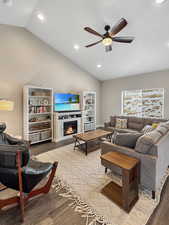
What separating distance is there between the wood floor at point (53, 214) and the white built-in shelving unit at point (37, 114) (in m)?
2.66

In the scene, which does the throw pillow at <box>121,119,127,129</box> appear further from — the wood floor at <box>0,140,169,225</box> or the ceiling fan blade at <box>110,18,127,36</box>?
the ceiling fan blade at <box>110,18,127,36</box>

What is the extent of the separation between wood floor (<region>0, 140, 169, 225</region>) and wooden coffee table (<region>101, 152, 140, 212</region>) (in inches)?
11.7

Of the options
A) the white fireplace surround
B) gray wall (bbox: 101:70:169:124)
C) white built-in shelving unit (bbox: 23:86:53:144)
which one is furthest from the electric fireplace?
gray wall (bbox: 101:70:169:124)

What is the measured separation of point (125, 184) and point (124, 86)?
550cm

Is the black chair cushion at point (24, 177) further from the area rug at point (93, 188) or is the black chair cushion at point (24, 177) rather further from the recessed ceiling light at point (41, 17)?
the recessed ceiling light at point (41, 17)

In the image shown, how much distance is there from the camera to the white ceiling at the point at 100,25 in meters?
2.88

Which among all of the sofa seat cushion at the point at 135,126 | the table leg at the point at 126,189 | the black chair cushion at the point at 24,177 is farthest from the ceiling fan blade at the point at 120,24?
the sofa seat cushion at the point at 135,126

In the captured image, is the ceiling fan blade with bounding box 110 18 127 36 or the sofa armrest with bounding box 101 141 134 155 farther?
the ceiling fan blade with bounding box 110 18 127 36

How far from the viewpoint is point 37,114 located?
4.53 metres

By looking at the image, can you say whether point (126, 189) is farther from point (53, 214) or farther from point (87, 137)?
point (87, 137)

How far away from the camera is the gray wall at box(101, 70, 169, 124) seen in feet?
16.5

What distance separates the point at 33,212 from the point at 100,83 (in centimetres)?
673

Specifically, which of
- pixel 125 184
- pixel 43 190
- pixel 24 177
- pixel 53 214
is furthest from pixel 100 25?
pixel 53 214

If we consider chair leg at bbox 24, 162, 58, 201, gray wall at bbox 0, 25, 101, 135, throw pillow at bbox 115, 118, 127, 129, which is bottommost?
chair leg at bbox 24, 162, 58, 201
